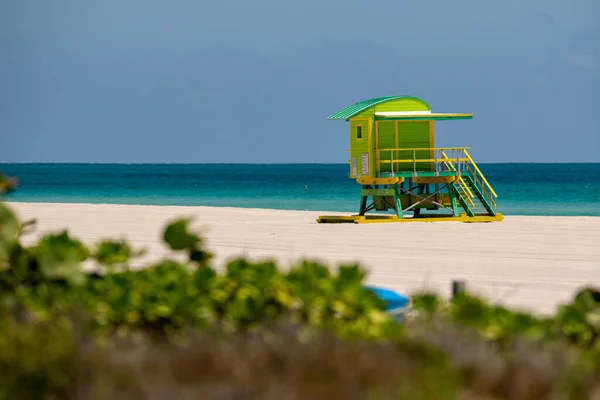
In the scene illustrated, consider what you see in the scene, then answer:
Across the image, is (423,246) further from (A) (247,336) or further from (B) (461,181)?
(A) (247,336)

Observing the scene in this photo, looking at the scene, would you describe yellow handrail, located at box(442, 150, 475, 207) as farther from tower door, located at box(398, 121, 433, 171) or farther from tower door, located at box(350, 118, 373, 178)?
tower door, located at box(350, 118, 373, 178)

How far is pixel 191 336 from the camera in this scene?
464 centimetres

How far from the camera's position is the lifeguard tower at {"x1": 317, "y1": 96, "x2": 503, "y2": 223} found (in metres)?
23.9

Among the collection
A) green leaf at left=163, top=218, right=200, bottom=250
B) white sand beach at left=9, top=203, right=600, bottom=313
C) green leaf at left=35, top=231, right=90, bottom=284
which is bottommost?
white sand beach at left=9, top=203, right=600, bottom=313

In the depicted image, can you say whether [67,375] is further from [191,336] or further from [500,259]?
[500,259]

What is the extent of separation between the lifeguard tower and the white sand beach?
42.3 inches

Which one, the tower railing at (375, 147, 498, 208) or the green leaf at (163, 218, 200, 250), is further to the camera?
the tower railing at (375, 147, 498, 208)

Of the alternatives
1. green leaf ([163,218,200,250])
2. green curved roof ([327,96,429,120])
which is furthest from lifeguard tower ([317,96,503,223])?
green leaf ([163,218,200,250])

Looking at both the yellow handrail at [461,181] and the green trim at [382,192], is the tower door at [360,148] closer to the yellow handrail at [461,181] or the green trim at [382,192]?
the green trim at [382,192]

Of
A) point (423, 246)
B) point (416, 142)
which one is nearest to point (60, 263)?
point (423, 246)

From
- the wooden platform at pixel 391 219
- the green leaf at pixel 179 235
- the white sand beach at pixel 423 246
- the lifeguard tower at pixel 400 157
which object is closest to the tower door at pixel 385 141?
the lifeguard tower at pixel 400 157

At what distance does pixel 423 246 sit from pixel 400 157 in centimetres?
757

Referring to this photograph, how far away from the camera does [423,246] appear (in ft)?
55.8

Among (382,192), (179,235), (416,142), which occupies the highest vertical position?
(416,142)
